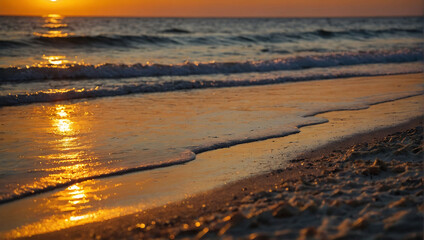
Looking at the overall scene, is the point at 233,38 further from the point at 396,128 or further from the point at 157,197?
the point at 157,197

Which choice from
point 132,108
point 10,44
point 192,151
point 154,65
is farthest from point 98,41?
point 192,151

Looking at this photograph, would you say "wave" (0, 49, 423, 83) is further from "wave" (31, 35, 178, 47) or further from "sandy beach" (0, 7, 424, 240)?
"wave" (31, 35, 178, 47)

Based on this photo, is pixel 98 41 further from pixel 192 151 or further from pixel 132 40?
pixel 192 151

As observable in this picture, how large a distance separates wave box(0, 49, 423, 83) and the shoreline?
1051cm

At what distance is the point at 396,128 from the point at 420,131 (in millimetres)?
770

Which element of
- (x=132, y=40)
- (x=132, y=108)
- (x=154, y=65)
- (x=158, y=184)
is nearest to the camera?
(x=158, y=184)

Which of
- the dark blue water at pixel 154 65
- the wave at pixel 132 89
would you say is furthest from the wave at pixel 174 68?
the wave at pixel 132 89

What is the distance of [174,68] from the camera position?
15.7m

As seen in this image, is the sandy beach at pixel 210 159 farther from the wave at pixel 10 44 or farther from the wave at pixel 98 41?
the wave at pixel 98 41

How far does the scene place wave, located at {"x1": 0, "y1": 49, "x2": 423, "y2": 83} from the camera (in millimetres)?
13812

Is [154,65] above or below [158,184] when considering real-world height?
above

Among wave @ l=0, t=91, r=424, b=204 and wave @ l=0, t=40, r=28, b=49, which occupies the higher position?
wave @ l=0, t=40, r=28, b=49

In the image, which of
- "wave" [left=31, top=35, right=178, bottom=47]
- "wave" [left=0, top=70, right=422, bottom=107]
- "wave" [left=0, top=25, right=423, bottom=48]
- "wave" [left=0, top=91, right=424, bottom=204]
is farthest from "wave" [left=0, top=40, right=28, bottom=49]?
"wave" [left=0, top=91, right=424, bottom=204]

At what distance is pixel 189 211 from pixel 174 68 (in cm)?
1220
